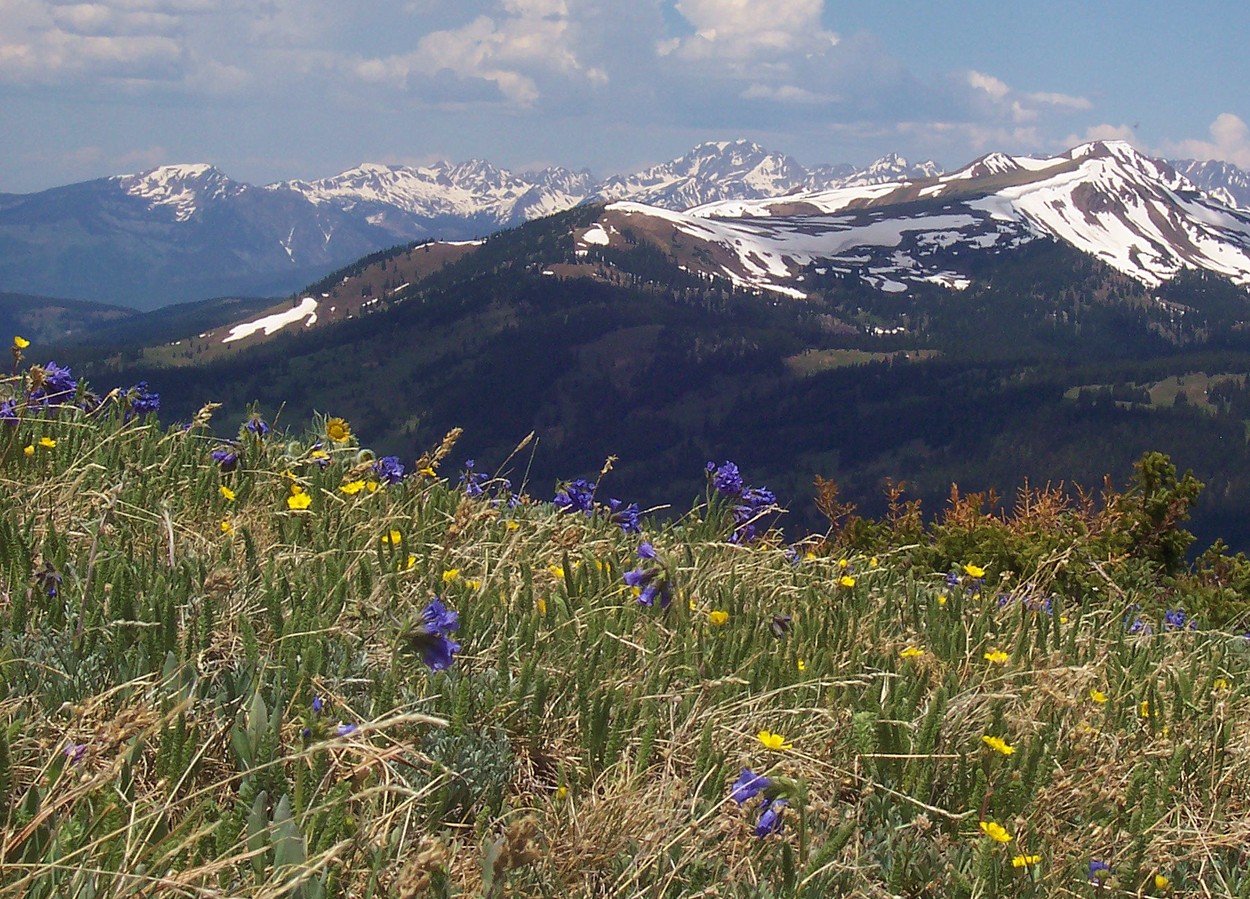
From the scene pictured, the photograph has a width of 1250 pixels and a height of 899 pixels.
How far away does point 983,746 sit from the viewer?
370 cm

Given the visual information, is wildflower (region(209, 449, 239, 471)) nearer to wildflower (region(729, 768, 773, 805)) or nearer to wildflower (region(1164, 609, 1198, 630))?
wildflower (region(729, 768, 773, 805))

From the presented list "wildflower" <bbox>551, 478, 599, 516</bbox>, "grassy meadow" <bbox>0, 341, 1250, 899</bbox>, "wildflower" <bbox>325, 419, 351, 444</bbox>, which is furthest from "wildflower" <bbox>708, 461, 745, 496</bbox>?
"wildflower" <bbox>325, 419, 351, 444</bbox>

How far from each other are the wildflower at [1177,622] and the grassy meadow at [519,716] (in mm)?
803

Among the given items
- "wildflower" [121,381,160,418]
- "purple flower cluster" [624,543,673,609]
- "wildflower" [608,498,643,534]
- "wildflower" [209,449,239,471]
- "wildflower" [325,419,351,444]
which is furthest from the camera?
"wildflower" [121,381,160,418]

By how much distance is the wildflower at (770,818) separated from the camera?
117 inches

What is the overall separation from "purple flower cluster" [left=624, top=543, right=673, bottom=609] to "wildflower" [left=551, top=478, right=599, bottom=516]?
8.69 feet

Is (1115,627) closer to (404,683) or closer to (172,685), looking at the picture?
(404,683)

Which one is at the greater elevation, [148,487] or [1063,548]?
[148,487]

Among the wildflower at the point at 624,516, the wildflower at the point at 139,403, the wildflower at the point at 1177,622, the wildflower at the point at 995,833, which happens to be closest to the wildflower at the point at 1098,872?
the wildflower at the point at 995,833

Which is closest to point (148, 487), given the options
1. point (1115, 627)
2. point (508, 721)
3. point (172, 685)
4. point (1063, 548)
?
point (172, 685)

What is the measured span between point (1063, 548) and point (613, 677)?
589 cm

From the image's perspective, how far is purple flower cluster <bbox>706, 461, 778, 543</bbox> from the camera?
6.89 metres

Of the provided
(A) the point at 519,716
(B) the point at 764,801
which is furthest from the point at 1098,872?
(A) the point at 519,716

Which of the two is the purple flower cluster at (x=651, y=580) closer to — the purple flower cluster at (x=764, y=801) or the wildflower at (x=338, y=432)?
the purple flower cluster at (x=764, y=801)
